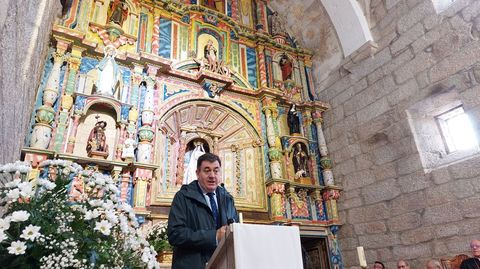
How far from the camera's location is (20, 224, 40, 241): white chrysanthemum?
1.17 m

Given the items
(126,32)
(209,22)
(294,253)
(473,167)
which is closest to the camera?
(294,253)

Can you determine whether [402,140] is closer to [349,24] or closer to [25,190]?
[349,24]

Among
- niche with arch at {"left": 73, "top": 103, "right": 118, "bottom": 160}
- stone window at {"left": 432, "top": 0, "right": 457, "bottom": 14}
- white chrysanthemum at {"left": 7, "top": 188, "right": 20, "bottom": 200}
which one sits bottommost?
white chrysanthemum at {"left": 7, "top": 188, "right": 20, "bottom": 200}

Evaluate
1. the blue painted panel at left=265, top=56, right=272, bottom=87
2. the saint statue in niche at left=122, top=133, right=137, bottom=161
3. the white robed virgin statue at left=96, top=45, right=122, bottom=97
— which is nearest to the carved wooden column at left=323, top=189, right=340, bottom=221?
the blue painted panel at left=265, top=56, right=272, bottom=87

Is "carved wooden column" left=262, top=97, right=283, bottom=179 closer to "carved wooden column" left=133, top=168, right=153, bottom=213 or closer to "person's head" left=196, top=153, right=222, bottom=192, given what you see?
"carved wooden column" left=133, top=168, right=153, bottom=213

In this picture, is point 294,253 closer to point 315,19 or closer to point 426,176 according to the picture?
point 426,176

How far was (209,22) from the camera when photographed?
24.5ft

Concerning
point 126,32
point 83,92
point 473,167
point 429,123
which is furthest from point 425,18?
point 83,92

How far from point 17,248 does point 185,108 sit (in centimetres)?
516

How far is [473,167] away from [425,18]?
2.71m

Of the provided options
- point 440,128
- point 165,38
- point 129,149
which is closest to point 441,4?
point 440,128

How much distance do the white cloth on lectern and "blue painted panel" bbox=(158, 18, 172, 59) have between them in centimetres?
575

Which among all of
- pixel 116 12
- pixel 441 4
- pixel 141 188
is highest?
pixel 116 12

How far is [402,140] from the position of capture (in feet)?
18.9
